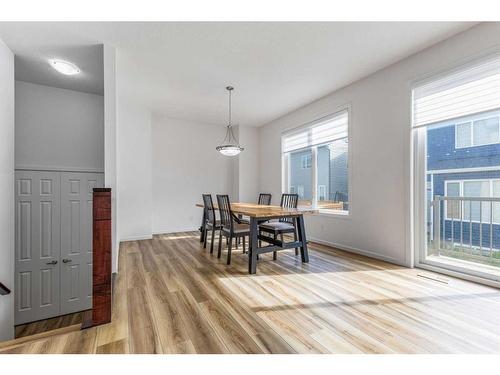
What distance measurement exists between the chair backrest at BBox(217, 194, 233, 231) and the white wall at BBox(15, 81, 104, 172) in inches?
82.1

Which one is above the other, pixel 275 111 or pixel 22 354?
pixel 275 111

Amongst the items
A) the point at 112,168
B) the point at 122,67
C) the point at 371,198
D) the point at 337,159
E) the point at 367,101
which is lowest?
the point at 371,198

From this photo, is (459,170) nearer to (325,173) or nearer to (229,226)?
(325,173)

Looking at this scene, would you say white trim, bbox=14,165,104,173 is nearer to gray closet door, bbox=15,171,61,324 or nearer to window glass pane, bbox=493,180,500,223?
gray closet door, bbox=15,171,61,324

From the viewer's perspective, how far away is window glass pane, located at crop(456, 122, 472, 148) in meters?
2.61

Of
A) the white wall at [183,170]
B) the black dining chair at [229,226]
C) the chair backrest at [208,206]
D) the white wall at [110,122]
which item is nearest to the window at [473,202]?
the black dining chair at [229,226]

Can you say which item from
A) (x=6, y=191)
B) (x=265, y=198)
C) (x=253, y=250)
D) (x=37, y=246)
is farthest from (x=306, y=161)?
(x=37, y=246)

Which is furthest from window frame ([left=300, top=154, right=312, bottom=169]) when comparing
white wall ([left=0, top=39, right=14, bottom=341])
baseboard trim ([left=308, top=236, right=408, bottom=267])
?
white wall ([left=0, top=39, right=14, bottom=341])

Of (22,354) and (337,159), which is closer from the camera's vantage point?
(22,354)

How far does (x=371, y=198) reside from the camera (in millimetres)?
3400

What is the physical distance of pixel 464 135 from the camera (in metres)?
2.64

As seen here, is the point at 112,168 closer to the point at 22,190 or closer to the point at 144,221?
the point at 22,190
